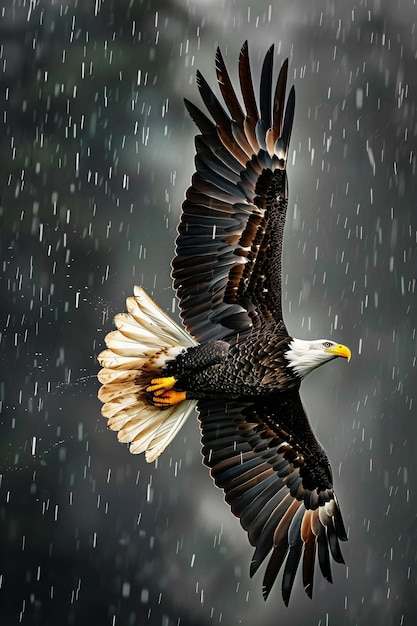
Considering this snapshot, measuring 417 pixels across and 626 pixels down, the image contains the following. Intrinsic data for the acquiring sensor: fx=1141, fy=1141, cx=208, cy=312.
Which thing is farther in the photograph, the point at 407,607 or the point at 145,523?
the point at 407,607

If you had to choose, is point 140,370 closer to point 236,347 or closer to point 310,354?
point 236,347

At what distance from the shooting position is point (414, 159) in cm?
1378

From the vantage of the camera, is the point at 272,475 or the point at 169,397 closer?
the point at 169,397

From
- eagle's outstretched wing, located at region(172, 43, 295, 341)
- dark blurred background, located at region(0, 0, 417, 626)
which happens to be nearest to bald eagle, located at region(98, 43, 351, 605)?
eagle's outstretched wing, located at region(172, 43, 295, 341)

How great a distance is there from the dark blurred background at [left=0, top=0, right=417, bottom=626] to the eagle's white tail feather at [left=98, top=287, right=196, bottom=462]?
5908 mm

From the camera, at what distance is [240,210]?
19.2ft

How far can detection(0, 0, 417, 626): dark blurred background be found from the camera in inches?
477

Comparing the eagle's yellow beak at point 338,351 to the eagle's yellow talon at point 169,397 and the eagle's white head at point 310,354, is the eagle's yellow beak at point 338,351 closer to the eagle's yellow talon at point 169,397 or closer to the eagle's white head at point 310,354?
the eagle's white head at point 310,354

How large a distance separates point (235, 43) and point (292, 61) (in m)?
0.70

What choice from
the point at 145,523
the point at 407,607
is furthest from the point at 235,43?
the point at 407,607

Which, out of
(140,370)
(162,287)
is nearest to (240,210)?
(140,370)

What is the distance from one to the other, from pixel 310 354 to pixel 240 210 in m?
0.82

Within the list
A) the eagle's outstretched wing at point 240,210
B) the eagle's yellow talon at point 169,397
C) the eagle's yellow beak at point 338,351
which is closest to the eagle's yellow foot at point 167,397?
the eagle's yellow talon at point 169,397

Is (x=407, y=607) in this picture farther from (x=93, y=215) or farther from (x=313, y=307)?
(x=93, y=215)
